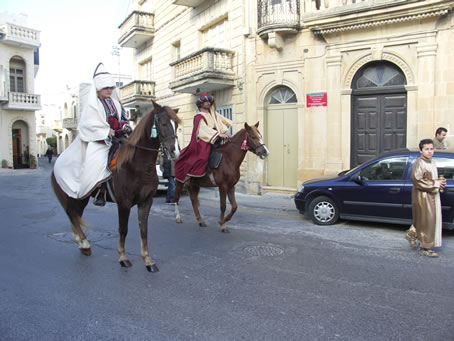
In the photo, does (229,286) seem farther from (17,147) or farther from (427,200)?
(17,147)

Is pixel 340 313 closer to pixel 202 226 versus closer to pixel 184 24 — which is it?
pixel 202 226

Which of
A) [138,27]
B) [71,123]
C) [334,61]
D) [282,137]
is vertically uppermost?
[138,27]

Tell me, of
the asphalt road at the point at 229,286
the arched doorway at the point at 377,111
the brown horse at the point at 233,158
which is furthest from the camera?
the arched doorway at the point at 377,111

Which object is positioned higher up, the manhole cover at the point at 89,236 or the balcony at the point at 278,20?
the balcony at the point at 278,20

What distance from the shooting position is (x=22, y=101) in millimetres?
30469

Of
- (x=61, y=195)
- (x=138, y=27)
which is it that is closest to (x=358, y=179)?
(x=61, y=195)

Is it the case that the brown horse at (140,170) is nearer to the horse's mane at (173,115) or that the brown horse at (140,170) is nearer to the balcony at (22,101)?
the horse's mane at (173,115)

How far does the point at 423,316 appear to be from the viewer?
3852 millimetres

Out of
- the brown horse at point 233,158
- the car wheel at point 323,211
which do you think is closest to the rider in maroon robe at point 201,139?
the brown horse at point 233,158

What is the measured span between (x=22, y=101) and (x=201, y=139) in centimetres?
2779

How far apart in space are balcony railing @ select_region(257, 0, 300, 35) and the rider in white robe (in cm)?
808

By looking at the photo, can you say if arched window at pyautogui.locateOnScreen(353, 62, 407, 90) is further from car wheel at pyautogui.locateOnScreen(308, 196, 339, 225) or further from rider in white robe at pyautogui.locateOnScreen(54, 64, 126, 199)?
rider in white robe at pyautogui.locateOnScreen(54, 64, 126, 199)

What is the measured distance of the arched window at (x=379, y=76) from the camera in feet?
37.4

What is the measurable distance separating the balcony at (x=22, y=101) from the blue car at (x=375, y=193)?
93.3ft
